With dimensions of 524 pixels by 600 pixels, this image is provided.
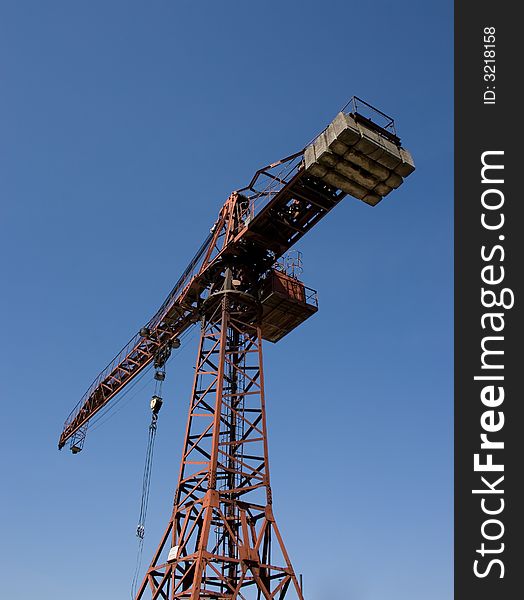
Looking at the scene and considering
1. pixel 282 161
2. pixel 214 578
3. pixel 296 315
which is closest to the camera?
pixel 214 578

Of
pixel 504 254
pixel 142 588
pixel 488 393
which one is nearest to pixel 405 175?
pixel 504 254

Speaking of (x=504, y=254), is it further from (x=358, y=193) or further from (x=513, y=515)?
(x=358, y=193)

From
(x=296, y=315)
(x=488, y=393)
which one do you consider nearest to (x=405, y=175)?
(x=296, y=315)

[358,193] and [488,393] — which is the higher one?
[358,193]

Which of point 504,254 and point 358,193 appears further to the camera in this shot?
point 358,193

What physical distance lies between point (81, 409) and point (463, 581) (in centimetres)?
2796

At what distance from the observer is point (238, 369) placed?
74.4 feet

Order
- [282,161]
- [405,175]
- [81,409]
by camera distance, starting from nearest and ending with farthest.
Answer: [405,175], [282,161], [81,409]

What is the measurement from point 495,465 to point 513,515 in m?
0.80

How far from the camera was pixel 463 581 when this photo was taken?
10.5m

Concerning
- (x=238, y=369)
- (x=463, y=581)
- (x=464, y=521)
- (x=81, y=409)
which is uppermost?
(x=81, y=409)

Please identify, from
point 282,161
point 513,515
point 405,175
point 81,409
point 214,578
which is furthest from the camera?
point 81,409

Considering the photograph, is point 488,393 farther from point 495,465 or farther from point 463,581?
point 463,581

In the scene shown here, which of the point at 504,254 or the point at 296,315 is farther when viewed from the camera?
the point at 296,315
